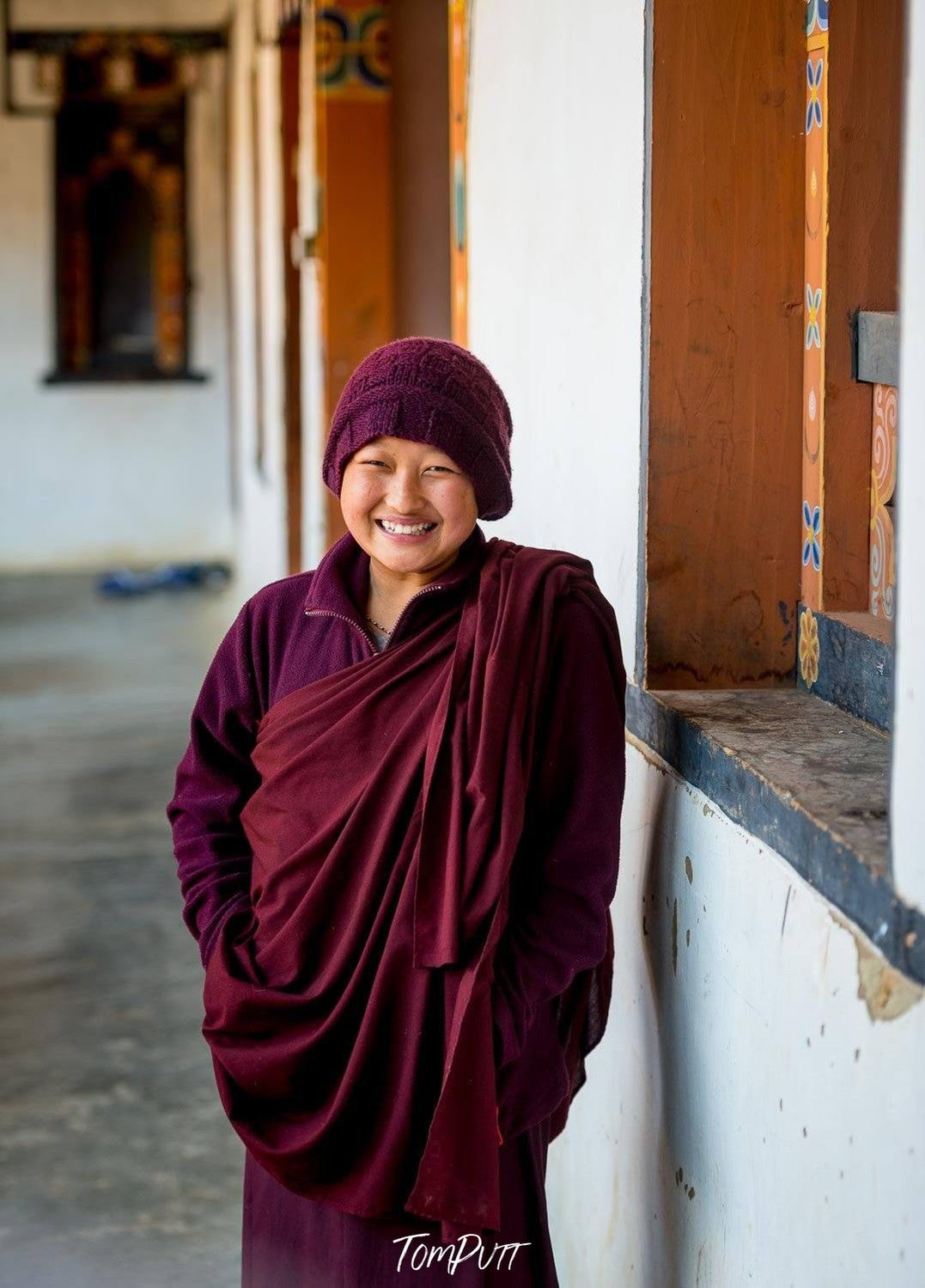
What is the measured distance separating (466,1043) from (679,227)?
891 mm

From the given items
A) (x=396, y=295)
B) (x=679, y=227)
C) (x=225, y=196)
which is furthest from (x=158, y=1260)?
(x=225, y=196)

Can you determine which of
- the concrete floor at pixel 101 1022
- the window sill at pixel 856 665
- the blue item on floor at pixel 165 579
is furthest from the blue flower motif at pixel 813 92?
the blue item on floor at pixel 165 579

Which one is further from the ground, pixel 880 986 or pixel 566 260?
pixel 566 260

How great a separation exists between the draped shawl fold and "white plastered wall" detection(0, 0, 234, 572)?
9.13m

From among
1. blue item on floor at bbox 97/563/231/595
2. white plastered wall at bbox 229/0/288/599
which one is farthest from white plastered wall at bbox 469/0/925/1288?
blue item on floor at bbox 97/563/231/595

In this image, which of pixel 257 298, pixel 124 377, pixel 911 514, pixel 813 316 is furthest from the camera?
pixel 124 377

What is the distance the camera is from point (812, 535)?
187 centimetres

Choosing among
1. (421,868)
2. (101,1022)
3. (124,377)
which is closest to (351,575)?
(421,868)

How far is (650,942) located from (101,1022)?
205 cm

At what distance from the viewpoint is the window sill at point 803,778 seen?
1.19 metres

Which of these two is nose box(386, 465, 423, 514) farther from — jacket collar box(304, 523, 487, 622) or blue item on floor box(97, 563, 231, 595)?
blue item on floor box(97, 563, 231, 595)

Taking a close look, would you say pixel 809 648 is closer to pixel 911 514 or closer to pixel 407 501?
pixel 407 501

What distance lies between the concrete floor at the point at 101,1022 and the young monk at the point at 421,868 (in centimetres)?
114

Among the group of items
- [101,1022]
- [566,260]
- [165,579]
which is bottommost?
[101,1022]
